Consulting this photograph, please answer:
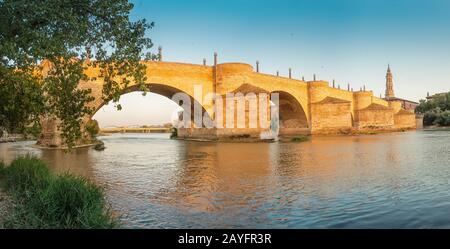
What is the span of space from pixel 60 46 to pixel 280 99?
1681 inches

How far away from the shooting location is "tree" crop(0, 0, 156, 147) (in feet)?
19.1

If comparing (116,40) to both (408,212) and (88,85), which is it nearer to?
(408,212)

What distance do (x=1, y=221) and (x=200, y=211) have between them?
2846 millimetres

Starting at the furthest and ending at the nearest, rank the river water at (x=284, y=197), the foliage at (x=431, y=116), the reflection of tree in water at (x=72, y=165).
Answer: the foliage at (x=431, y=116) < the reflection of tree in water at (x=72, y=165) < the river water at (x=284, y=197)

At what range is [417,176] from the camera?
9680mm

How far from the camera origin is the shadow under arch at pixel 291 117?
46938mm

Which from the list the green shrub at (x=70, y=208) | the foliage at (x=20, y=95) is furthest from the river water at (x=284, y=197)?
the foliage at (x=20, y=95)

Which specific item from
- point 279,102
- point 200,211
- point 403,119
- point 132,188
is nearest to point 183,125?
point 279,102

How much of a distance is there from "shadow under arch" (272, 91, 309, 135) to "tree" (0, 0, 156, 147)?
3888 cm

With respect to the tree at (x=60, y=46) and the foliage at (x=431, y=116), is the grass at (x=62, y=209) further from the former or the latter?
the foliage at (x=431, y=116)

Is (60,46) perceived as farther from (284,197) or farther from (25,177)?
(284,197)

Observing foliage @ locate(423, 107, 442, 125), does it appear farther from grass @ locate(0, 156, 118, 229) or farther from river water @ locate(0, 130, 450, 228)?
grass @ locate(0, 156, 118, 229)

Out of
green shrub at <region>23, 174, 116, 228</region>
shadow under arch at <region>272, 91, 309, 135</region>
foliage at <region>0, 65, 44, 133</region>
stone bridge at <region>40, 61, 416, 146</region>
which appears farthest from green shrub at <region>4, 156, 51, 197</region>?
shadow under arch at <region>272, 91, 309, 135</region>

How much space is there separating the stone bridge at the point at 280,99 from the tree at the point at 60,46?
16.9ft
